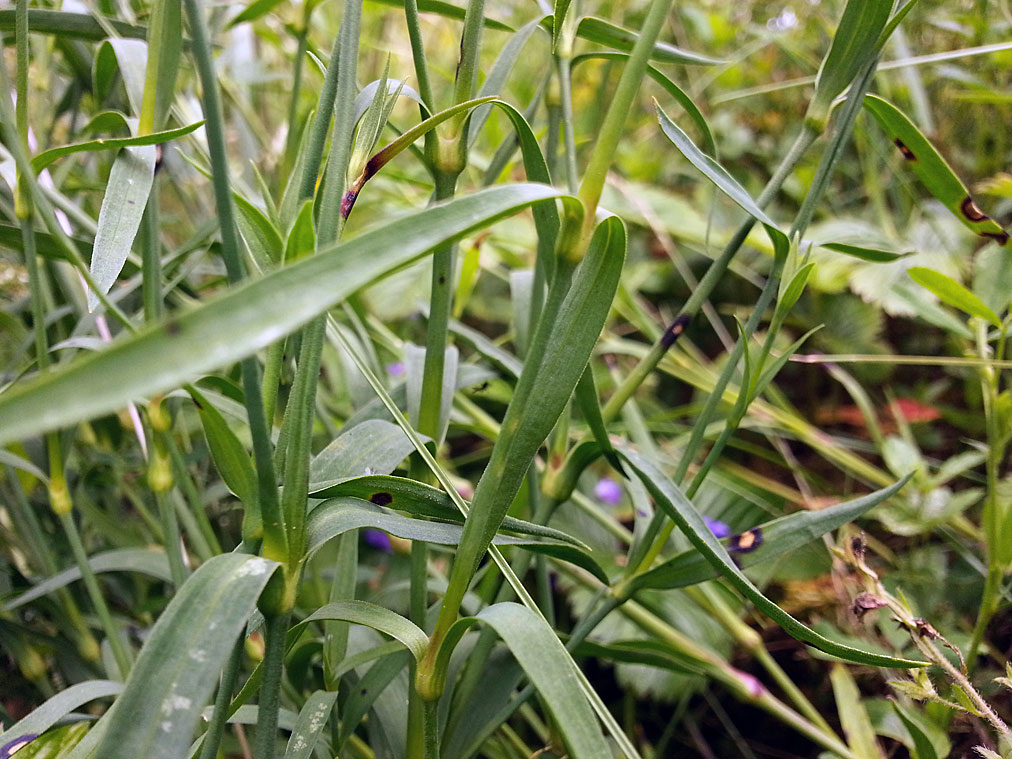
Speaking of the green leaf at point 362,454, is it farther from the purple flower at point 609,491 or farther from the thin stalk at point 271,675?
the purple flower at point 609,491

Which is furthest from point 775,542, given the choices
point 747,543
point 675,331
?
point 675,331

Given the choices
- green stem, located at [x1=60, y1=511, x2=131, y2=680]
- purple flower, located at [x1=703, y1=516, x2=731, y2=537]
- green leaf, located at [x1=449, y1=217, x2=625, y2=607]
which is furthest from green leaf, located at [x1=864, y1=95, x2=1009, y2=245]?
green stem, located at [x1=60, y1=511, x2=131, y2=680]

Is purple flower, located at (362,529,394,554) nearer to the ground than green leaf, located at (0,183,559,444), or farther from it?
nearer to the ground

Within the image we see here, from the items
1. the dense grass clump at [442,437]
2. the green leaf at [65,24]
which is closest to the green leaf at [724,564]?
the dense grass clump at [442,437]

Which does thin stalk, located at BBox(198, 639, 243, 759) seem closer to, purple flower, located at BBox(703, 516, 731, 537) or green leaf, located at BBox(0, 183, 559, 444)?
green leaf, located at BBox(0, 183, 559, 444)

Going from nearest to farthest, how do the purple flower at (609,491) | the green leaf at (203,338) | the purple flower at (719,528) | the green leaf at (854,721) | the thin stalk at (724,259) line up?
the green leaf at (203,338) < the thin stalk at (724,259) < the green leaf at (854,721) < the purple flower at (719,528) < the purple flower at (609,491)

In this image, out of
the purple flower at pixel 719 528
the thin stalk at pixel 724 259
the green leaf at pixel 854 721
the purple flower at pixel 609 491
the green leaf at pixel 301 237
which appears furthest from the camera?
the purple flower at pixel 609 491

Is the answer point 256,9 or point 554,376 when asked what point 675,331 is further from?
point 256,9
